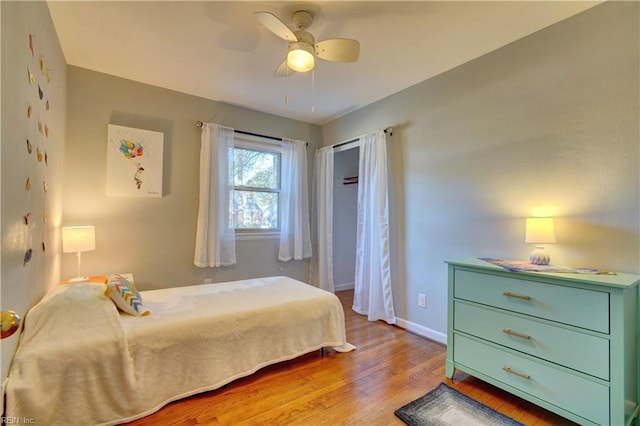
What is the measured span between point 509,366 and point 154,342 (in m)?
2.14

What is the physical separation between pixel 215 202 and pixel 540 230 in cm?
301

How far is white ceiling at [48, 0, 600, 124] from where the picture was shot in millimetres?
1864

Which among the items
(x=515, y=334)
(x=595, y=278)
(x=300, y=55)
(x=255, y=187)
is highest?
(x=300, y=55)

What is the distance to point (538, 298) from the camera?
1647mm

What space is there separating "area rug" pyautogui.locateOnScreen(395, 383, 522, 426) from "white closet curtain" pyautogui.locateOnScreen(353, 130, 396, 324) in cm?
126

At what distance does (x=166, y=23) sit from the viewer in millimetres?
2021

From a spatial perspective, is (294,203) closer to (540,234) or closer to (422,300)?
(422,300)

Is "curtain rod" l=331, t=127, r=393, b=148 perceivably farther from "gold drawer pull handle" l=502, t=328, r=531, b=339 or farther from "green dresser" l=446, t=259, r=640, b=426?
"gold drawer pull handle" l=502, t=328, r=531, b=339

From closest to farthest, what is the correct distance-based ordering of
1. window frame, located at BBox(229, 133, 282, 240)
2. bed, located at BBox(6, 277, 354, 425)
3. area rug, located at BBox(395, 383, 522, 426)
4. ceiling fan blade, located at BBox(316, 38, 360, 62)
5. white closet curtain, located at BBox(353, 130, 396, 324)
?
bed, located at BBox(6, 277, 354, 425), area rug, located at BBox(395, 383, 522, 426), ceiling fan blade, located at BBox(316, 38, 360, 62), white closet curtain, located at BBox(353, 130, 396, 324), window frame, located at BBox(229, 133, 282, 240)

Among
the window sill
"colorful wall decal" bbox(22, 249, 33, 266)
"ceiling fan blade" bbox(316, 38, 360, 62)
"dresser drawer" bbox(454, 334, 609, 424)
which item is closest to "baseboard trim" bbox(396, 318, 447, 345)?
"dresser drawer" bbox(454, 334, 609, 424)

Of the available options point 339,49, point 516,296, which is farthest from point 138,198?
point 516,296

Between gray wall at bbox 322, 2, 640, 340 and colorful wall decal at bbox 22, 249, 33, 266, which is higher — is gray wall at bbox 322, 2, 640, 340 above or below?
above

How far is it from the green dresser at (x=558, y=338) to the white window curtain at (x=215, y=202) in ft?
8.23

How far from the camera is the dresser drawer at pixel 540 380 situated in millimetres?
1443
